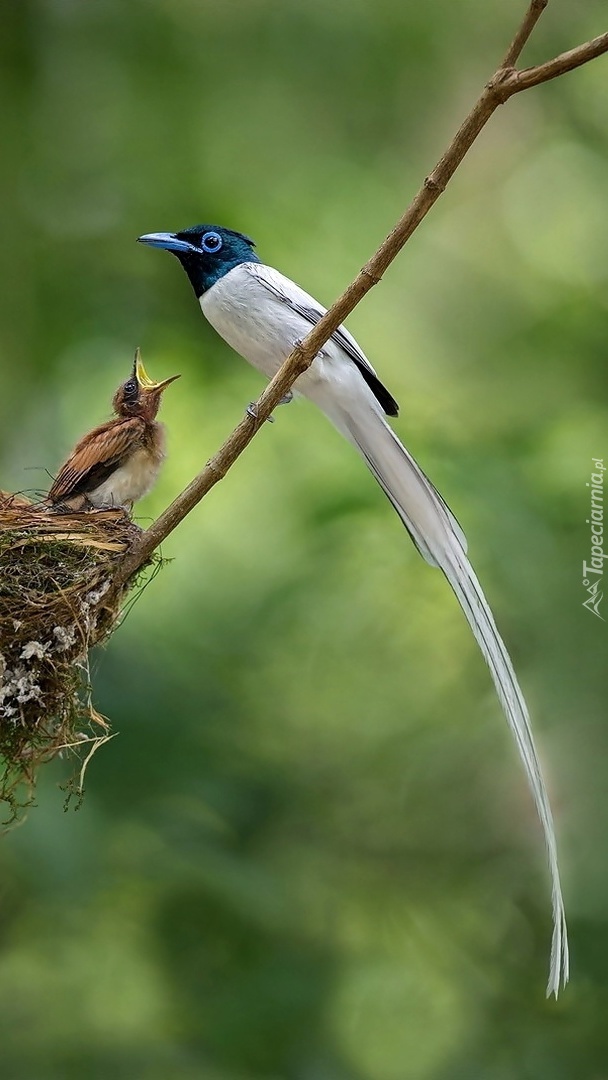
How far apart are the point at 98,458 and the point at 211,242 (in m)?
0.62

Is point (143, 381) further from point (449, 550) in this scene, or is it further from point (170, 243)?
point (449, 550)

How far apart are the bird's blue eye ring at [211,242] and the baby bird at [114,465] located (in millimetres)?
448

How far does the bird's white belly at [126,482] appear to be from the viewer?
2975 millimetres

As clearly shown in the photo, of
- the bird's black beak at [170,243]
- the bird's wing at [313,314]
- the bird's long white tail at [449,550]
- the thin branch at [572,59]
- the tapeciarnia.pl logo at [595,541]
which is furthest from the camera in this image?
the tapeciarnia.pl logo at [595,541]

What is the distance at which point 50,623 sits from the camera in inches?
99.5

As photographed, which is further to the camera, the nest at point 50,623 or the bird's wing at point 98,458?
the bird's wing at point 98,458

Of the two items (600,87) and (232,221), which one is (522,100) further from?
(232,221)

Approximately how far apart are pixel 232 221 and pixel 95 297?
509 millimetres

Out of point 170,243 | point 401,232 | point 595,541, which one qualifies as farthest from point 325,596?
point 401,232

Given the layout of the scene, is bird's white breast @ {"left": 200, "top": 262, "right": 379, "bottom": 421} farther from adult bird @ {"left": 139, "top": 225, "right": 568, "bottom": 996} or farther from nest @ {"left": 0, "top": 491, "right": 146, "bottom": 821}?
nest @ {"left": 0, "top": 491, "right": 146, "bottom": 821}

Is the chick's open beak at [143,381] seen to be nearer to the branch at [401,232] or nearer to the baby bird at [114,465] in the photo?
the baby bird at [114,465]

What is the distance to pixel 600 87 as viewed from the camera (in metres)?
3.90

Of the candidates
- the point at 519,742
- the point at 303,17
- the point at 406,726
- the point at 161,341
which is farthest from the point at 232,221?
the point at 519,742

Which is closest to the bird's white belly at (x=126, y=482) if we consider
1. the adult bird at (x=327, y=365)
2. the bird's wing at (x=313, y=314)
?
the adult bird at (x=327, y=365)
